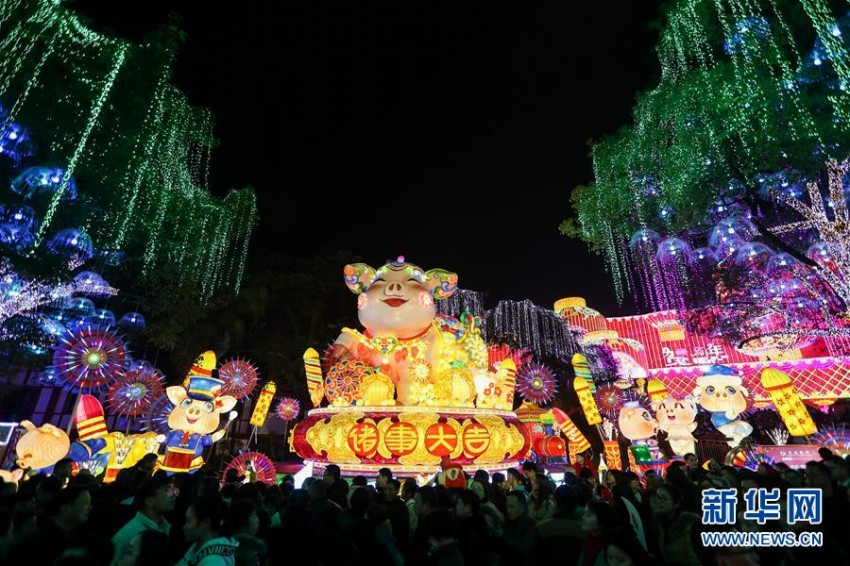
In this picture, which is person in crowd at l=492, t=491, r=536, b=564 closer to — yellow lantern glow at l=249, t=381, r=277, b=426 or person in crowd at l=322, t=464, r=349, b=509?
person in crowd at l=322, t=464, r=349, b=509

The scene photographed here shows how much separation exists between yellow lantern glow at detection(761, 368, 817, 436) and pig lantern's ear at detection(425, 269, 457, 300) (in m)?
8.99

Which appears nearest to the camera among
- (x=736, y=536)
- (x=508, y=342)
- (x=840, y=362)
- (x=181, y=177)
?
(x=736, y=536)

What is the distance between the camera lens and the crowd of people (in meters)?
2.63

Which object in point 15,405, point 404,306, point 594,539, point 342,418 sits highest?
point 404,306

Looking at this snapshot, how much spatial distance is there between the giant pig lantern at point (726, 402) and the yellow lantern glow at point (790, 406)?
0.82 metres

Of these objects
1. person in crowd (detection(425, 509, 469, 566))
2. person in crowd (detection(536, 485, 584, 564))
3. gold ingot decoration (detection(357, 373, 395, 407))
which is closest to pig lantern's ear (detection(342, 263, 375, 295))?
gold ingot decoration (detection(357, 373, 395, 407))

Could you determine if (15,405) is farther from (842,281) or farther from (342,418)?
(842,281)

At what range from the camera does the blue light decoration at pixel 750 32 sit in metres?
9.21

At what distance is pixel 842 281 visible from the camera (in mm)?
9516

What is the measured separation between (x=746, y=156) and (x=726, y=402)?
6.86 metres

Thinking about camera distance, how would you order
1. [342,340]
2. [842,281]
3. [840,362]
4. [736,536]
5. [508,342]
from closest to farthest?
[736,536] → [842,281] → [342,340] → [840,362] → [508,342]

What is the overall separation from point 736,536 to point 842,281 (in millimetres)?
9638

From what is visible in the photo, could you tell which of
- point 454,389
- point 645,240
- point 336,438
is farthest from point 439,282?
point 645,240

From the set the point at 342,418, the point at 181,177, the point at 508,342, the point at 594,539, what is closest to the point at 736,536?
the point at 594,539
